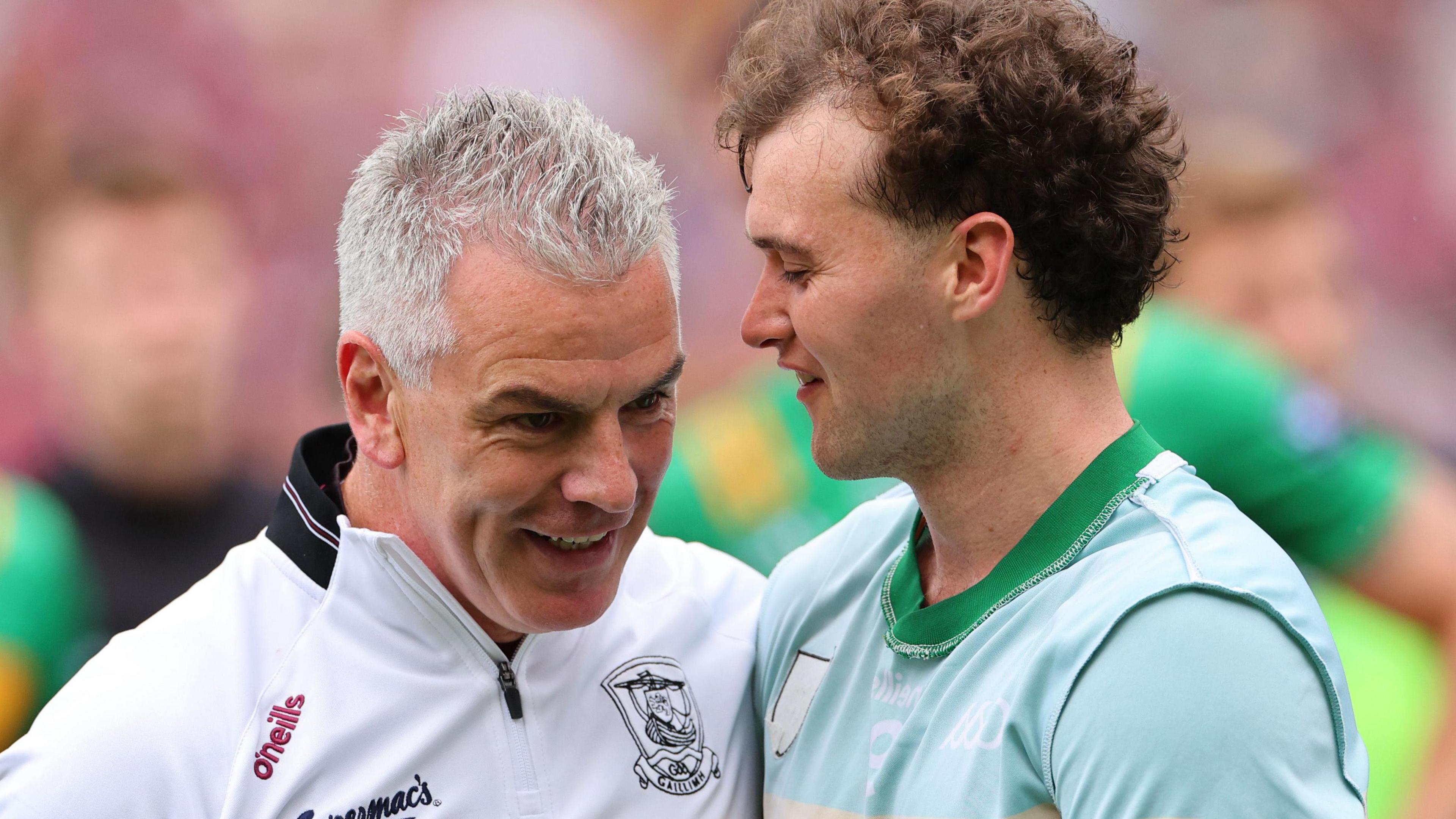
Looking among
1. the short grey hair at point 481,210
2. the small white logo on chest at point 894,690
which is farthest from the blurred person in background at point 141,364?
the small white logo on chest at point 894,690

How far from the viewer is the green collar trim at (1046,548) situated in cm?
201

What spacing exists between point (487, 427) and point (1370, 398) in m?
5.08

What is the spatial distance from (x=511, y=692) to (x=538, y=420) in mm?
506

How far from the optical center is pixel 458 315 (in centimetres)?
204

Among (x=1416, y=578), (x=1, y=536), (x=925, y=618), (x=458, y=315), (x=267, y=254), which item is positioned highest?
(x=267, y=254)

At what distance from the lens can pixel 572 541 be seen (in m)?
2.20

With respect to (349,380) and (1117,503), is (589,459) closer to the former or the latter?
(349,380)

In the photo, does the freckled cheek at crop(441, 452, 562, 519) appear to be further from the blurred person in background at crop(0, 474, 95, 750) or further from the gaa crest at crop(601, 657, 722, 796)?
the blurred person in background at crop(0, 474, 95, 750)

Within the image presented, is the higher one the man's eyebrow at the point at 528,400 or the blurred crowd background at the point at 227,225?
the blurred crowd background at the point at 227,225

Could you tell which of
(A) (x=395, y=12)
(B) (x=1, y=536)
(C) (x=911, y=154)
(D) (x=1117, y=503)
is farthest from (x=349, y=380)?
(A) (x=395, y=12)

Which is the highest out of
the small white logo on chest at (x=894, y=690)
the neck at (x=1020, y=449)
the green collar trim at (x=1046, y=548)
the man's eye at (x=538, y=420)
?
the man's eye at (x=538, y=420)

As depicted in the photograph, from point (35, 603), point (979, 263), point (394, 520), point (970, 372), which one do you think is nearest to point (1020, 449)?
point (970, 372)

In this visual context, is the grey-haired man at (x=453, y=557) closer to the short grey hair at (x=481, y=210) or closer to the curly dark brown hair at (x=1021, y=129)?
the short grey hair at (x=481, y=210)

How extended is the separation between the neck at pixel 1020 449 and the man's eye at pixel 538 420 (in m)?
0.68
